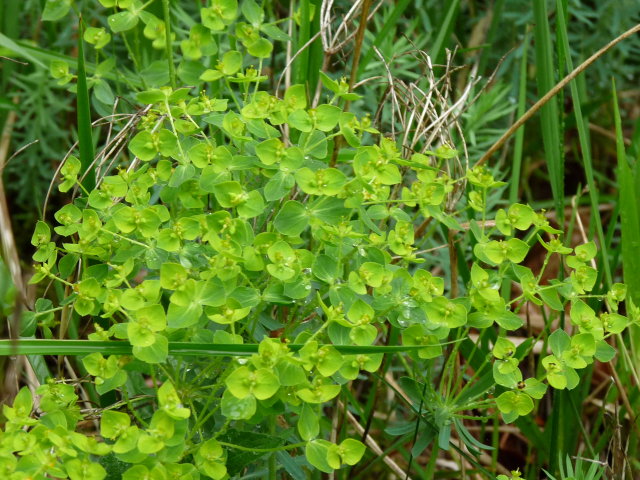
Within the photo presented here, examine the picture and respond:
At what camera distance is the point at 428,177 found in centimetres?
148

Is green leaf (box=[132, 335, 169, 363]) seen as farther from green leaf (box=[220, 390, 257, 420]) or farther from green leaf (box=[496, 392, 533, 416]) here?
green leaf (box=[496, 392, 533, 416])

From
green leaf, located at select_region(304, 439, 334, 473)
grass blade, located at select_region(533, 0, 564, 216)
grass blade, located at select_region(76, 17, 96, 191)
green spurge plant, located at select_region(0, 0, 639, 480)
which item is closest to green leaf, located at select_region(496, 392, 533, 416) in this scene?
green spurge plant, located at select_region(0, 0, 639, 480)

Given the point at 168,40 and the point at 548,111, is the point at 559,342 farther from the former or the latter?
the point at 168,40

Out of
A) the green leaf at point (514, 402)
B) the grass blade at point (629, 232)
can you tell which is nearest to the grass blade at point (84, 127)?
the green leaf at point (514, 402)

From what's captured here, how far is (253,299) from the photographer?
4.24 feet

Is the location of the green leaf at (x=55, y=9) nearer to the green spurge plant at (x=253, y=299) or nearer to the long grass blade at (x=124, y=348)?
the green spurge plant at (x=253, y=299)

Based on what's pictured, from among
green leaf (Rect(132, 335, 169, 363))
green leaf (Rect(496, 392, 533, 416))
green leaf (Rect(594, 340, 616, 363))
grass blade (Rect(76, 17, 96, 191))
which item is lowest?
green leaf (Rect(496, 392, 533, 416))

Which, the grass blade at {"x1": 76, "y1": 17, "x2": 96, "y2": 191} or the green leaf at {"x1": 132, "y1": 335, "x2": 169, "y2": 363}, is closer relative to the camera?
the green leaf at {"x1": 132, "y1": 335, "x2": 169, "y2": 363}

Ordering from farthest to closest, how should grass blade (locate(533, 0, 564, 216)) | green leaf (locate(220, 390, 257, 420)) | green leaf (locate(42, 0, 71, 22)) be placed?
grass blade (locate(533, 0, 564, 216))
green leaf (locate(42, 0, 71, 22))
green leaf (locate(220, 390, 257, 420))

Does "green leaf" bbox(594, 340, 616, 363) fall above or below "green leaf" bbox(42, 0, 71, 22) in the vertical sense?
below

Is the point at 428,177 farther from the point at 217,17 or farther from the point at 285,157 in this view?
the point at 217,17

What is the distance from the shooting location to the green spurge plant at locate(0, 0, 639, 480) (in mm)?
1200

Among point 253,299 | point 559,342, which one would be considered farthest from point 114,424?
point 559,342

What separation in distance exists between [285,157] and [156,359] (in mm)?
358
